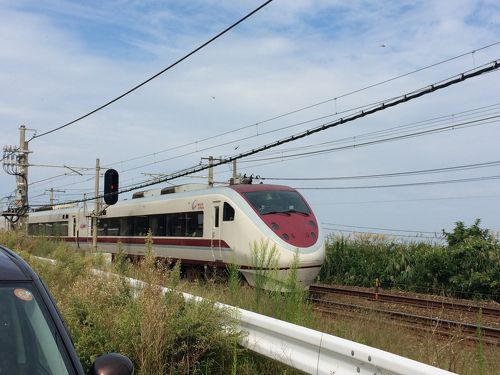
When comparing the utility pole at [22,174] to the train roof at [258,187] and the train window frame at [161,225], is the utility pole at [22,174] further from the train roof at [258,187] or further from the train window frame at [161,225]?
the train roof at [258,187]

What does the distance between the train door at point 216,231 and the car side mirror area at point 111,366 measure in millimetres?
12395

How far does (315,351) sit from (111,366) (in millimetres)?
2058

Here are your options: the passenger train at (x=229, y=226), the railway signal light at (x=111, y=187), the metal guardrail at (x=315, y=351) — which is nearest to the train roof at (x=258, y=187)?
the passenger train at (x=229, y=226)

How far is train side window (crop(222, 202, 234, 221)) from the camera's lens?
576 inches

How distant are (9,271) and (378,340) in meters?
3.80

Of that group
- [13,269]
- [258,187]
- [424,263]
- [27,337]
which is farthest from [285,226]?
[27,337]

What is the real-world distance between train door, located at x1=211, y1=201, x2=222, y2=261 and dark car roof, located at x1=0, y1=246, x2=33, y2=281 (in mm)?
11945

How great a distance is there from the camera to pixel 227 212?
14836 millimetres

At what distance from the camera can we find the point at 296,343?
4.51m

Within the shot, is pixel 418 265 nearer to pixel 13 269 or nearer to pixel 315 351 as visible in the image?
pixel 315 351

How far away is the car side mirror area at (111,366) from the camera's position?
259cm

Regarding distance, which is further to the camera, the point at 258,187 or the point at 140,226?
the point at 140,226

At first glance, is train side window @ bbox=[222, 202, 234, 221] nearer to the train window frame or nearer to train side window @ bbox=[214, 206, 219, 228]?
train side window @ bbox=[214, 206, 219, 228]

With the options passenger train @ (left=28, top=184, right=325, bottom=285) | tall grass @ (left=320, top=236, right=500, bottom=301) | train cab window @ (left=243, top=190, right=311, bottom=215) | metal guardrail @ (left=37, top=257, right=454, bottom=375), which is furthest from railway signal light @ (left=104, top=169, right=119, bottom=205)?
metal guardrail @ (left=37, top=257, right=454, bottom=375)
